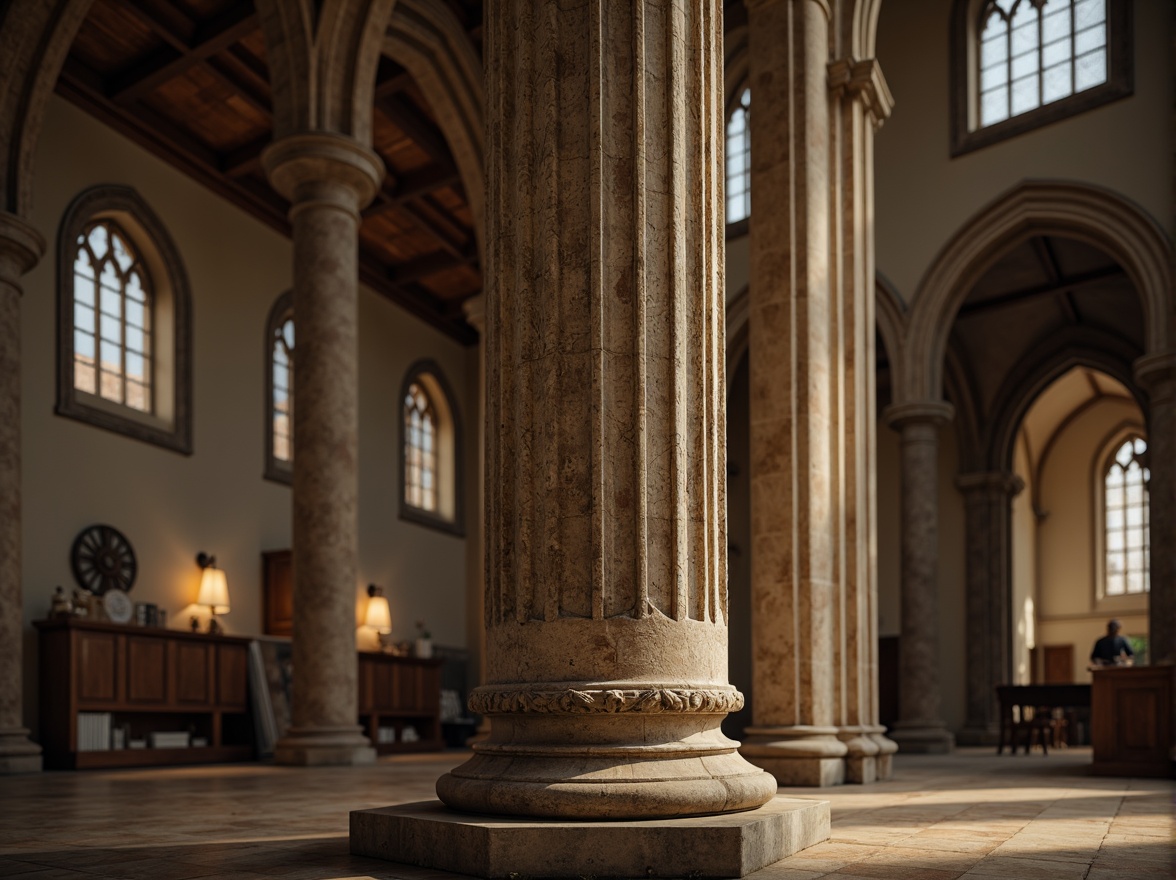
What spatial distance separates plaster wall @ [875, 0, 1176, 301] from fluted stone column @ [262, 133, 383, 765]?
26.2 feet

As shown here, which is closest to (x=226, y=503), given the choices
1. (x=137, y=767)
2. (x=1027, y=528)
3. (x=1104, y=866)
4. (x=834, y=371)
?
(x=137, y=767)

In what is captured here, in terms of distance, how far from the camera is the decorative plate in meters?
12.6

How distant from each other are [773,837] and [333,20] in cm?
973

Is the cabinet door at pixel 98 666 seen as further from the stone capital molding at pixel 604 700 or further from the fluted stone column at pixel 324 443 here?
the stone capital molding at pixel 604 700

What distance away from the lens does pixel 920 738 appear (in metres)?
14.8

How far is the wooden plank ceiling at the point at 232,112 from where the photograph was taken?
13008 millimetres

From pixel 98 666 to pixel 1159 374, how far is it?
11838 mm

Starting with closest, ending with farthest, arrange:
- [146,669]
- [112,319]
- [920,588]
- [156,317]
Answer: [146,669] → [112,319] → [156,317] → [920,588]

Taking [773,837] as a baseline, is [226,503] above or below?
above

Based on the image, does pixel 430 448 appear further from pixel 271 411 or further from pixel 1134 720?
pixel 1134 720

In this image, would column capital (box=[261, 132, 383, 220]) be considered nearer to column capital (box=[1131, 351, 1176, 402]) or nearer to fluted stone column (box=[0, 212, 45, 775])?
fluted stone column (box=[0, 212, 45, 775])

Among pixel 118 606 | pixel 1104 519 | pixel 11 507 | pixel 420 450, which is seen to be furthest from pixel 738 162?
pixel 1104 519

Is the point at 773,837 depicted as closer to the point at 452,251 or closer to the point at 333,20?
the point at 333,20

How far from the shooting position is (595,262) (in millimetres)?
4082
